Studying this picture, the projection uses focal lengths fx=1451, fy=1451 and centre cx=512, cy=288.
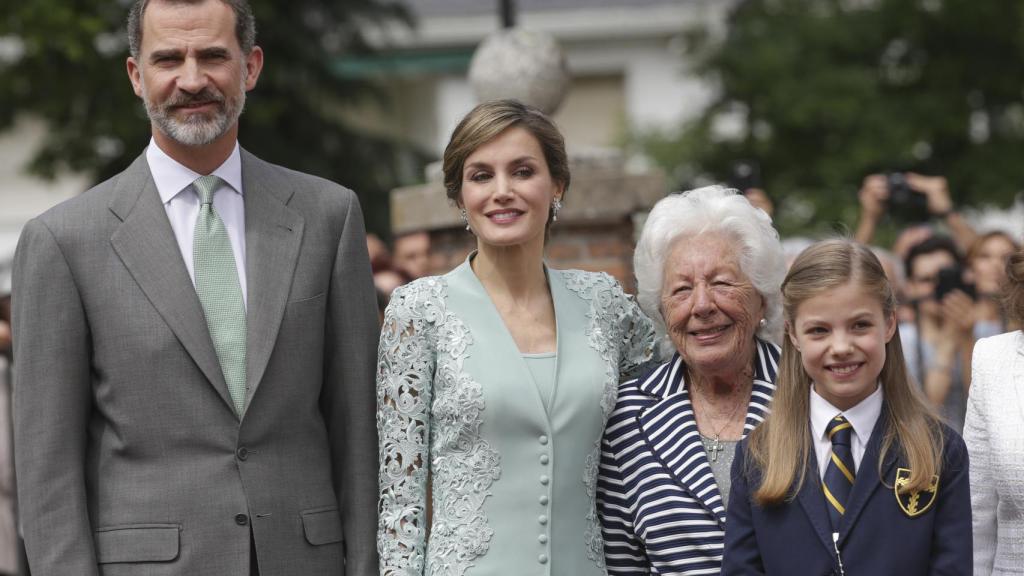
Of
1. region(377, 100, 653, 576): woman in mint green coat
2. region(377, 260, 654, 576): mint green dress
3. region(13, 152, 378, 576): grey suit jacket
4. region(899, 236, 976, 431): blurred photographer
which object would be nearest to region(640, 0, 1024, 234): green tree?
region(899, 236, 976, 431): blurred photographer

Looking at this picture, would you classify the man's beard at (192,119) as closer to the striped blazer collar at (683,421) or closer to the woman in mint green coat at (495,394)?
the woman in mint green coat at (495,394)

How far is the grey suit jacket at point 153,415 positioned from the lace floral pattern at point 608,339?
591 millimetres

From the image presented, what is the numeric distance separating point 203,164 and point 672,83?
16.4 m

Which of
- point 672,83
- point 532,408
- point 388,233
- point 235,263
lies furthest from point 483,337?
point 672,83

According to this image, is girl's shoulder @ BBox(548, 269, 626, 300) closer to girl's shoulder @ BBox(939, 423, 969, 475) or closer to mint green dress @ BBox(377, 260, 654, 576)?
mint green dress @ BBox(377, 260, 654, 576)

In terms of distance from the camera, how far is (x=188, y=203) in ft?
12.4

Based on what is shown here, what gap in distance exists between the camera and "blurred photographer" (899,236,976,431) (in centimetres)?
624

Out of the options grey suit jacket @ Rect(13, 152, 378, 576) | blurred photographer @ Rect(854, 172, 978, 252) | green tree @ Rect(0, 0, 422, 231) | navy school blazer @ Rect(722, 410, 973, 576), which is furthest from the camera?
green tree @ Rect(0, 0, 422, 231)

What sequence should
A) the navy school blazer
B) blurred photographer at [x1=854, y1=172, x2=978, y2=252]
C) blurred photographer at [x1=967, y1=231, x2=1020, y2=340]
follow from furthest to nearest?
blurred photographer at [x1=854, y1=172, x2=978, y2=252]
blurred photographer at [x1=967, y1=231, x2=1020, y2=340]
the navy school blazer

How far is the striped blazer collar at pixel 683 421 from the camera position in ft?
12.5

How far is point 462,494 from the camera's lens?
3.70 m

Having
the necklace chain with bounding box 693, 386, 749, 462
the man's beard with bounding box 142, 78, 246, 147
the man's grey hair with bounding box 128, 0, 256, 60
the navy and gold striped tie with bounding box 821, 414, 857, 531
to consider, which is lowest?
the navy and gold striped tie with bounding box 821, 414, 857, 531

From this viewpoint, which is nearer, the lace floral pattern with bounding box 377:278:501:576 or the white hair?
the lace floral pattern with bounding box 377:278:501:576

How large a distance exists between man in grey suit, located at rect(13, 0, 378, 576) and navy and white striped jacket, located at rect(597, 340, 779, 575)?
66 cm
